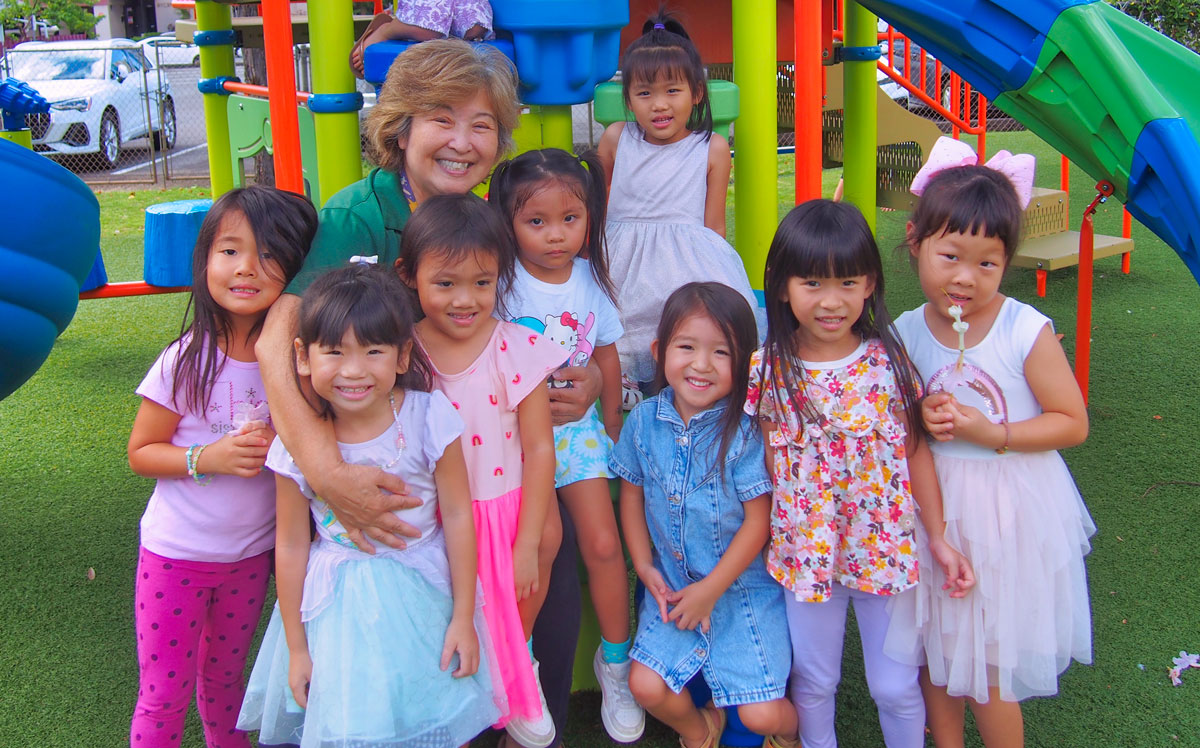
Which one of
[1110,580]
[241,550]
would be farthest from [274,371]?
[1110,580]

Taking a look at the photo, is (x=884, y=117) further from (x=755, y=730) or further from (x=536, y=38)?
(x=755, y=730)

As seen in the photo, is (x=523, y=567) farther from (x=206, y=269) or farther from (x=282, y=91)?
(x=282, y=91)

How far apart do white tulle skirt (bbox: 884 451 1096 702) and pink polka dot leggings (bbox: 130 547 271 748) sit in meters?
1.49

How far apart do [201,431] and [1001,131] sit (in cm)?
1304

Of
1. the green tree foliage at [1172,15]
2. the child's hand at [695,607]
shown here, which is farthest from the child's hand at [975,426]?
the green tree foliage at [1172,15]

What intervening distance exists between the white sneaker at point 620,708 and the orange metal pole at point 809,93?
1.37 metres

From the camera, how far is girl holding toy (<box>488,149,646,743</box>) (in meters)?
2.45

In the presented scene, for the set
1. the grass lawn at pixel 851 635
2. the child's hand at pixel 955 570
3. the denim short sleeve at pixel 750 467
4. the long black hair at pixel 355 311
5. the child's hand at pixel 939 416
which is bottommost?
the grass lawn at pixel 851 635

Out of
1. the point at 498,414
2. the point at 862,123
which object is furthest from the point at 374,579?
the point at 862,123

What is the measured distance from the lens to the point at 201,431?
2.27 metres

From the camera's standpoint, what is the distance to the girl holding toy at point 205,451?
2219 millimetres

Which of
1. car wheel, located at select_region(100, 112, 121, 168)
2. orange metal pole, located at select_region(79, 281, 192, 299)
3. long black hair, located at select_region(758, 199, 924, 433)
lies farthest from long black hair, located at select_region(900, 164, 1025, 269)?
car wheel, located at select_region(100, 112, 121, 168)

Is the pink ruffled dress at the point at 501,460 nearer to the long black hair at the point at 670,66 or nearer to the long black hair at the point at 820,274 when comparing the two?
the long black hair at the point at 820,274

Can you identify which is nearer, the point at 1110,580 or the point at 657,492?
the point at 657,492
